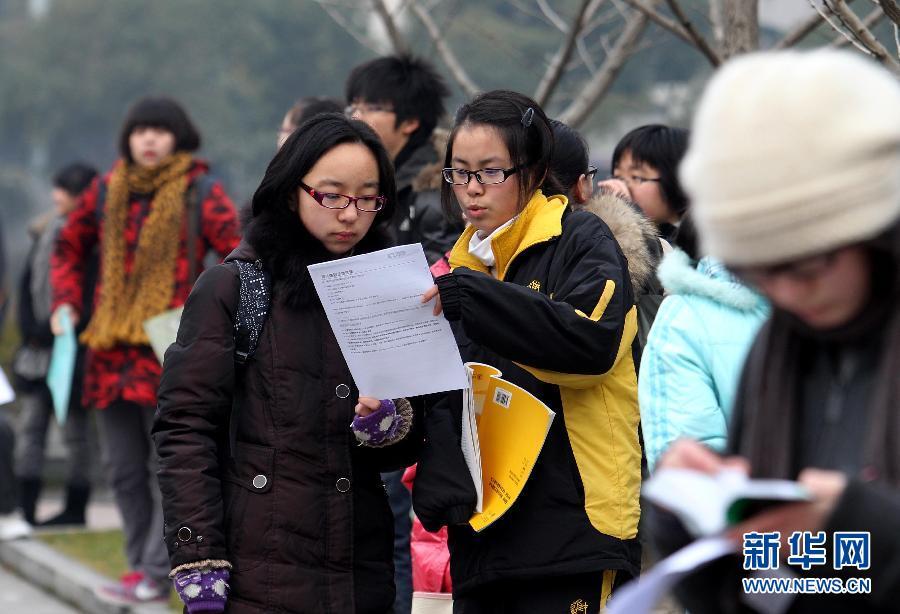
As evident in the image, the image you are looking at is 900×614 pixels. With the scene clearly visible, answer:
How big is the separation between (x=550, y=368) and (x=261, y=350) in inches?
25.7

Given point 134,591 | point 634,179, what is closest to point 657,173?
point 634,179

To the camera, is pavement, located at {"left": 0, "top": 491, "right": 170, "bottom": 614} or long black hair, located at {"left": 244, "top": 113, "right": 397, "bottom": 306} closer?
long black hair, located at {"left": 244, "top": 113, "right": 397, "bottom": 306}

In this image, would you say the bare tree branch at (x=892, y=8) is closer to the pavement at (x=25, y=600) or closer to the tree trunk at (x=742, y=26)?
the tree trunk at (x=742, y=26)

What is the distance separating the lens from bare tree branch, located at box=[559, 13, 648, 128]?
5.99 metres

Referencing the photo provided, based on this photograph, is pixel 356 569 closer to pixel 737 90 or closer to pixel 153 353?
pixel 737 90

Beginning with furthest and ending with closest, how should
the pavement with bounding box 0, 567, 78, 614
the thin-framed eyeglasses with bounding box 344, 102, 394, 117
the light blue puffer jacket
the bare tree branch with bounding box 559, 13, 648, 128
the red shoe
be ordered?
the pavement with bounding box 0, 567, 78, 614
the red shoe
the bare tree branch with bounding box 559, 13, 648, 128
the thin-framed eyeglasses with bounding box 344, 102, 394, 117
the light blue puffer jacket

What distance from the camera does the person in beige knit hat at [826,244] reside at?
68.1 inches

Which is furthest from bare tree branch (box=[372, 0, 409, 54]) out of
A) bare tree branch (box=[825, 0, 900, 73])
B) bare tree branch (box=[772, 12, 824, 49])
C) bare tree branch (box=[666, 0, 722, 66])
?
bare tree branch (box=[825, 0, 900, 73])

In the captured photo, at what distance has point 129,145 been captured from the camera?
629cm

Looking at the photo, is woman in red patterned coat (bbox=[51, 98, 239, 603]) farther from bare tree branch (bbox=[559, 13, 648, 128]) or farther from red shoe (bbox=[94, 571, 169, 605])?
bare tree branch (bbox=[559, 13, 648, 128])

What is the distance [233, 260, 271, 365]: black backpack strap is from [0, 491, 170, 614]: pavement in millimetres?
2908

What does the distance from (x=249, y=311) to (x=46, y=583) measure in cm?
421

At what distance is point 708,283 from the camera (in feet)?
9.88

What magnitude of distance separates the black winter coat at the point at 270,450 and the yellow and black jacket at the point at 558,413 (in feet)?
0.71
